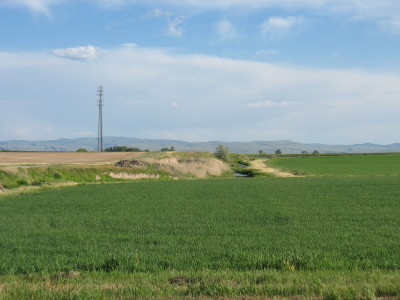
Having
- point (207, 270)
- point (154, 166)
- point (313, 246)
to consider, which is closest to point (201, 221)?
point (313, 246)

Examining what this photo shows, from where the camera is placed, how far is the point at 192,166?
219ft

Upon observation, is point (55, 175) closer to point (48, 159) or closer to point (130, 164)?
point (130, 164)

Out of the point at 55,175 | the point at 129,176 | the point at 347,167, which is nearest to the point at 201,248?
the point at 55,175

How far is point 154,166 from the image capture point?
2360 inches

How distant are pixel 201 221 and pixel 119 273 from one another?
28.4 feet

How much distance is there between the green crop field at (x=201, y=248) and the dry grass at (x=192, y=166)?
122 feet

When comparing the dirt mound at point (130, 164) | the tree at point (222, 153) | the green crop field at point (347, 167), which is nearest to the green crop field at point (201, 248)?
the dirt mound at point (130, 164)

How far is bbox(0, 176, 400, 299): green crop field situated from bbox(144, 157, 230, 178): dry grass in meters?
37.1

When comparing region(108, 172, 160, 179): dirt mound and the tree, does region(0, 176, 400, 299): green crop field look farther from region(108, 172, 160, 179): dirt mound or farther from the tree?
the tree

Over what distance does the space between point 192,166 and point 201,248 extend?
5416 centimetres

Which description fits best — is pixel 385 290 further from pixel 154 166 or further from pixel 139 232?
pixel 154 166

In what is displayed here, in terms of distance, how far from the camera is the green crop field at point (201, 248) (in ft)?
26.5

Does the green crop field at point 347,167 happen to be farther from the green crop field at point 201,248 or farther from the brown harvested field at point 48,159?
the green crop field at point 201,248

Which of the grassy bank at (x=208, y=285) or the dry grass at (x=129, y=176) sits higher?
the grassy bank at (x=208, y=285)
